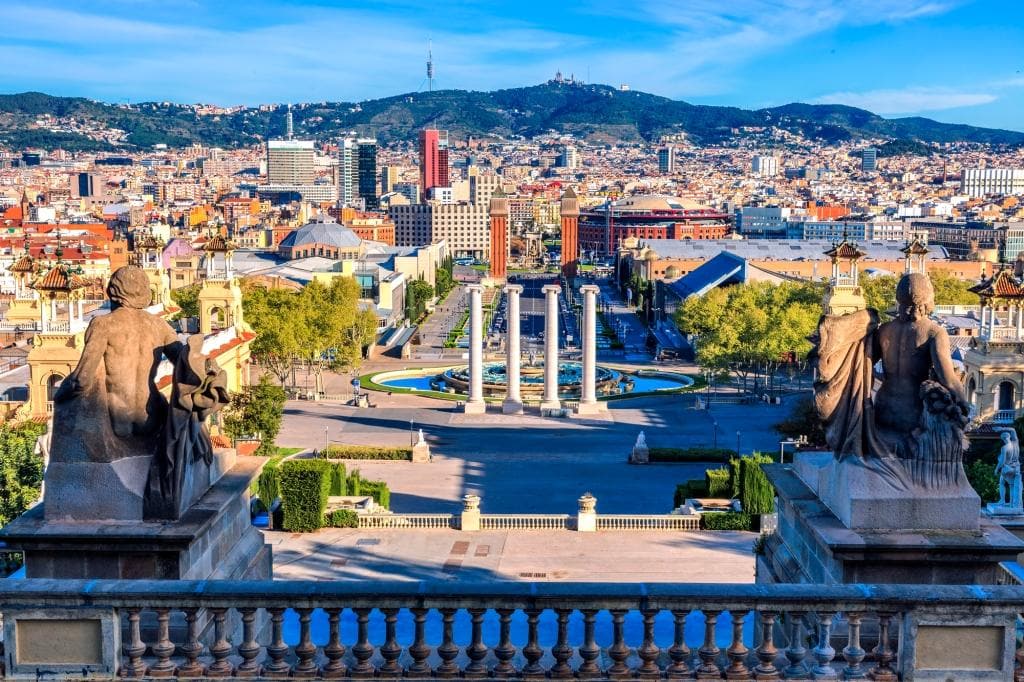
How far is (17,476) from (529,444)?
28411 millimetres

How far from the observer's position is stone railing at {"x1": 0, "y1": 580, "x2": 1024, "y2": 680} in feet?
27.2

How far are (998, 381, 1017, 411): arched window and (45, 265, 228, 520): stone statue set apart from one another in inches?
1796

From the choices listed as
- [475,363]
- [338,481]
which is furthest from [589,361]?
[338,481]

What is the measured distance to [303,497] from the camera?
32969 mm

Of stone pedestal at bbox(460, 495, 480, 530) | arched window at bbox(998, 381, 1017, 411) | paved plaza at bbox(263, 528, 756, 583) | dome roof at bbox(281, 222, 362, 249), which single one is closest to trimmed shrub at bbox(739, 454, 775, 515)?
paved plaza at bbox(263, 528, 756, 583)

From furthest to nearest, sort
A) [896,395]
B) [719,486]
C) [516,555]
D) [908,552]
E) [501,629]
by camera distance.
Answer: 1. [719,486]
2. [516,555]
3. [896,395]
4. [908,552]
5. [501,629]

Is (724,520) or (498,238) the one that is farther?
(498,238)

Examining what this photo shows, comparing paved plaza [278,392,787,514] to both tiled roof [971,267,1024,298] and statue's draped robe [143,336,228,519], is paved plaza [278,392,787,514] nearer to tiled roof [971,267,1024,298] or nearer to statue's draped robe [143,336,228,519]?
tiled roof [971,267,1024,298]

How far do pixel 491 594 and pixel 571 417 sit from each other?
54230 mm

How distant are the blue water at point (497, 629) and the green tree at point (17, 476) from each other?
60.2 feet

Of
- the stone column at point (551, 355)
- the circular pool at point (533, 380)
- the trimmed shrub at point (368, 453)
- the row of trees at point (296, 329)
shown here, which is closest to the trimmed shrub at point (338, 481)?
the trimmed shrub at point (368, 453)

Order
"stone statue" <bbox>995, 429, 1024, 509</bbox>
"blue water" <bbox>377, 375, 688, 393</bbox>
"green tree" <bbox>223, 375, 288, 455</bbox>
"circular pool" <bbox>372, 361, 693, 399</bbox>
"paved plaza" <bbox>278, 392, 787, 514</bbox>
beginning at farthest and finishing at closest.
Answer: "blue water" <bbox>377, 375, 688, 393</bbox> < "circular pool" <bbox>372, 361, 693, 399</bbox> < "green tree" <bbox>223, 375, 288, 455</bbox> < "paved plaza" <bbox>278, 392, 787, 514</bbox> < "stone statue" <bbox>995, 429, 1024, 509</bbox>

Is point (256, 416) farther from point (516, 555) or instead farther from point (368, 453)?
point (516, 555)

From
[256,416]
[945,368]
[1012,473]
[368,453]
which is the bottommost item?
[368,453]
